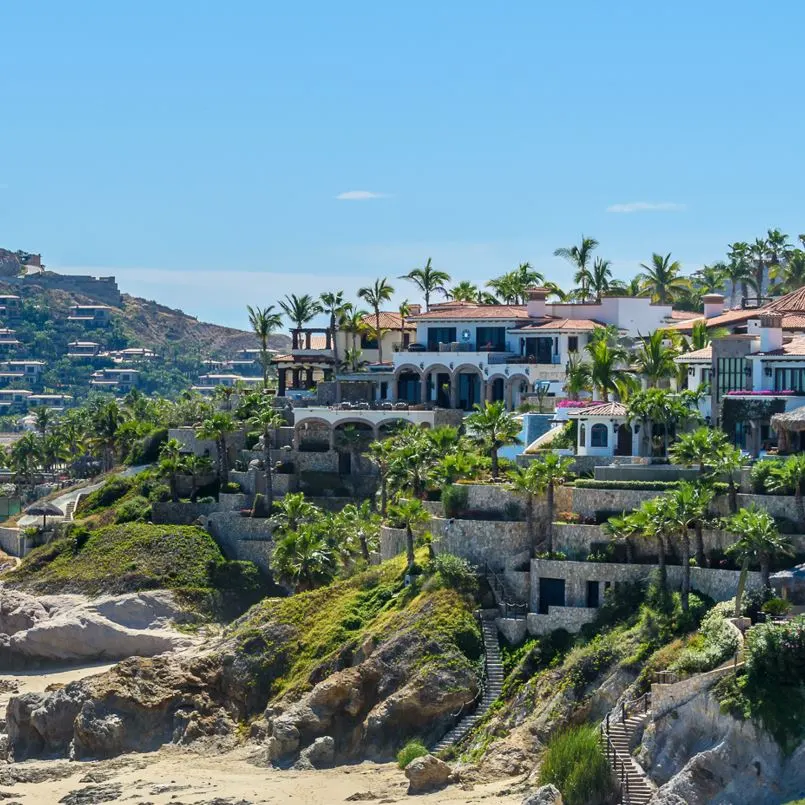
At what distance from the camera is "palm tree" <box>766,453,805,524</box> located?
246ft

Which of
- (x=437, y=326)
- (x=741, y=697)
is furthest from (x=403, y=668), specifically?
(x=437, y=326)

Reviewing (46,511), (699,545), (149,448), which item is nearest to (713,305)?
(149,448)

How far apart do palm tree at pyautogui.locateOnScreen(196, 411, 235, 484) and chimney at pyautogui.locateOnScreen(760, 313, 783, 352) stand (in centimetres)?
2927

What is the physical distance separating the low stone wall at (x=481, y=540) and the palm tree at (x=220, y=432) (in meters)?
24.8

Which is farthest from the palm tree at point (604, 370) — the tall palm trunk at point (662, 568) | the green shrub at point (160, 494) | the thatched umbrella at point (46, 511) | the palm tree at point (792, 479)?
the thatched umbrella at point (46, 511)

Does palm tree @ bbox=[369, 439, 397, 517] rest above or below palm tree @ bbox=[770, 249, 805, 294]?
below

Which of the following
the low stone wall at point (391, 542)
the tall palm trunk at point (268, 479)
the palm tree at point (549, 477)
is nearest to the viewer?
the palm tree at point (549, 477)

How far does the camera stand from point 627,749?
67.0 meters

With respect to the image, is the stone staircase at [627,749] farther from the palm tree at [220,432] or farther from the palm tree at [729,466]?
the palm tree at [220,432]

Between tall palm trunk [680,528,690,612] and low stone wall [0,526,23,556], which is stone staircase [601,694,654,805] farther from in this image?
low stone wall [0,526,23,556]

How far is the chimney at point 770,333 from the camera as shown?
89750mm

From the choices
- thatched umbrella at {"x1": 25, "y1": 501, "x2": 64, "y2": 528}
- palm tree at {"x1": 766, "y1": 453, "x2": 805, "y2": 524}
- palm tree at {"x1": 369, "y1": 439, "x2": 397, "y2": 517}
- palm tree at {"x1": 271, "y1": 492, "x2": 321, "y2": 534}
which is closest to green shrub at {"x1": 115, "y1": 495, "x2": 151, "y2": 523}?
thatched umbrella at {"x1": 25, "y1": 501, "x2": 64, "y2": 528}

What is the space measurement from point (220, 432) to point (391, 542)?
20.6 metres

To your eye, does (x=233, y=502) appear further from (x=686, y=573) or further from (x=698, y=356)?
(x=686, y=573)
